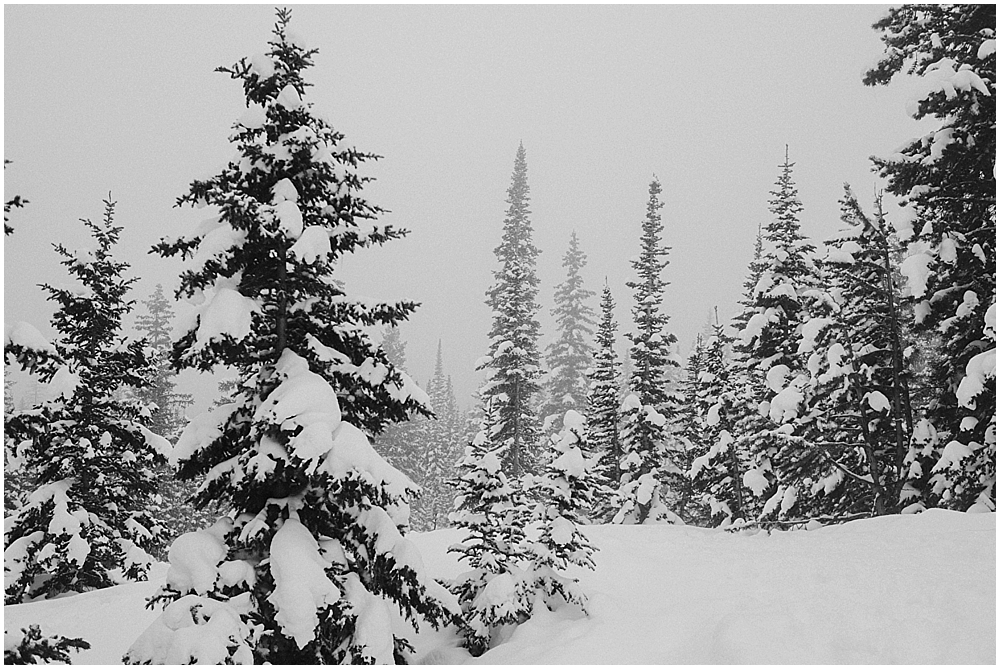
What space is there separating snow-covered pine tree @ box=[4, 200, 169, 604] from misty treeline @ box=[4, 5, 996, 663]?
7 cm

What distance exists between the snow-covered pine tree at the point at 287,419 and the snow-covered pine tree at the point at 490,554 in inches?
36.0

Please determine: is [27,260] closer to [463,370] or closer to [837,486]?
[837,486]

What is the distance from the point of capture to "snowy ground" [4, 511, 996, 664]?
7.25m

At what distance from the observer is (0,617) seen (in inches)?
204

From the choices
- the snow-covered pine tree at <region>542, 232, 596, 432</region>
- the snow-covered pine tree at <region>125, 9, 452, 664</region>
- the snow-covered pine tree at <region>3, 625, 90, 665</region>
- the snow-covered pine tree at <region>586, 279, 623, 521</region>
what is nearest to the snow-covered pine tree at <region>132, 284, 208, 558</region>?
the snow-covered pine tree at <region>586, 279, 623, 521</region>

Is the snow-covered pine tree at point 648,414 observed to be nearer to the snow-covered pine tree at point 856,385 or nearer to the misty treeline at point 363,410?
the misty treeline at point 363,410

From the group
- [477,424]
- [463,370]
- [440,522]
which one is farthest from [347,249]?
[463,370]

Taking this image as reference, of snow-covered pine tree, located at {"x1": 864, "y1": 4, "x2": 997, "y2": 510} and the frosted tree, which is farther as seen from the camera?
the frosted tree

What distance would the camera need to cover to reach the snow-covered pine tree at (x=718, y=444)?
2361 centimetres

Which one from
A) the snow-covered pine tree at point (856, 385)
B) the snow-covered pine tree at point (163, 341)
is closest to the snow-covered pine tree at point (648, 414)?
the snow-covered pine tree at point (856, 385)

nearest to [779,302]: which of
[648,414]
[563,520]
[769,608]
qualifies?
[648,414]

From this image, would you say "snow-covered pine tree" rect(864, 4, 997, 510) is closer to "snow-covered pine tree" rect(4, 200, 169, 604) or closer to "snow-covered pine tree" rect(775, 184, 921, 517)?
"snow-covered pine tree" rect(775, 184, 921, 517)

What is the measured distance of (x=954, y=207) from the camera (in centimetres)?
1285

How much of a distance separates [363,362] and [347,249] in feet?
5.41
